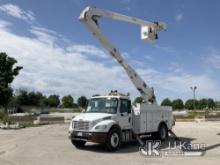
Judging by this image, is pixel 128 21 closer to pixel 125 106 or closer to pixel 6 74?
pixel 125 106

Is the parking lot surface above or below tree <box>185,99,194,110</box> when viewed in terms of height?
below

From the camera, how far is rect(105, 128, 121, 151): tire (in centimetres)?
1656

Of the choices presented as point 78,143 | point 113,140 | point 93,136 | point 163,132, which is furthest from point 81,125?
point 163,132

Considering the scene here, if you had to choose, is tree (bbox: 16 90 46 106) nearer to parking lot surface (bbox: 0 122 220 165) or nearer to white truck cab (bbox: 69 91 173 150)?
white truck cab (bbox: 69 91 173 150)

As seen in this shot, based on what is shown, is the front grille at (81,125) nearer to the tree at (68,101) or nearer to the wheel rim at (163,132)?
the wheel rim at (163,132)

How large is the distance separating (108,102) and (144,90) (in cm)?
436

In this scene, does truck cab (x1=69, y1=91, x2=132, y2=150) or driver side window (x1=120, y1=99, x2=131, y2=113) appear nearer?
truck cab (x1=69, y1=91, x2=132, y2=150)

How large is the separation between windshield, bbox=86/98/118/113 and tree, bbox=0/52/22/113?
125 ft

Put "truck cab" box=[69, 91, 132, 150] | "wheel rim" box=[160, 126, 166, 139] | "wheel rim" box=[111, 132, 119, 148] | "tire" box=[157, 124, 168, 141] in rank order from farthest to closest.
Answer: "wheel rim" box=[160, 126, 166, 139] → "tire" box=[157, 124, 168, 141] → "wheel rim" box=[111, 132, 119, 148] → "truck cab" box=[69, 91, 132, 150]

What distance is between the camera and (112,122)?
1694cm

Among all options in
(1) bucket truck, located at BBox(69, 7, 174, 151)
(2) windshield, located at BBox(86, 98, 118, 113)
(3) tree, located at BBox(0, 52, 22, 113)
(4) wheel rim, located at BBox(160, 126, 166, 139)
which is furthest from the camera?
(3) tree, located at BBox(0, 52, 22, 113)

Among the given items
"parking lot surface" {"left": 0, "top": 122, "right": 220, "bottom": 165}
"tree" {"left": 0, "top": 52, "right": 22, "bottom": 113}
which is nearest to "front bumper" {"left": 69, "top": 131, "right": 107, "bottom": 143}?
"parking lot surface" {"left": 0, "top": 122, "right": 220, "bottom": 165}

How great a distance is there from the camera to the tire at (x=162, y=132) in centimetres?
2101

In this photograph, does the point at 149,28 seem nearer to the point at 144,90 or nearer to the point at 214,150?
the point at 144,90
